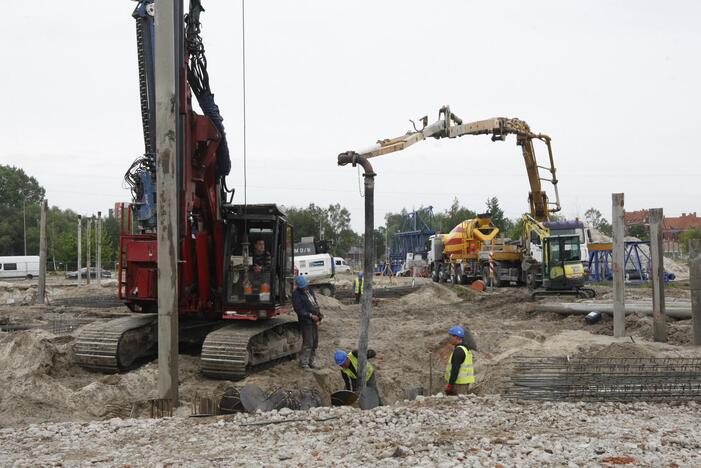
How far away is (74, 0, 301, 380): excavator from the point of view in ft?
32.8

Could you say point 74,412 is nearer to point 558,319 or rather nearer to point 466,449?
point 466,449

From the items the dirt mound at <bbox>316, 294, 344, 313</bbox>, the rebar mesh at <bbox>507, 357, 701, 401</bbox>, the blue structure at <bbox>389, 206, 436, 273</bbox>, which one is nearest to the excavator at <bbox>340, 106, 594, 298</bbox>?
the dirt mound at <bbox>316, 294, 344, 313</bbox>

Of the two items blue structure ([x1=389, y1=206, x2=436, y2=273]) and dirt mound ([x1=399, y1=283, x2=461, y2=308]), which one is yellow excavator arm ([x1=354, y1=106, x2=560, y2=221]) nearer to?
dirt mound ([x1=399, y1=283, x2=461, y2=308])

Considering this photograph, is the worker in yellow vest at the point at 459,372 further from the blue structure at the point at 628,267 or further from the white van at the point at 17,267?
the white van at the point at 17,267

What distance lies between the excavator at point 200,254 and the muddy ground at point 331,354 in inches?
18.8

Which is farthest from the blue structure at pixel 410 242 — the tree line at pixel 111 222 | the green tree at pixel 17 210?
the green tree at pixel 17 210

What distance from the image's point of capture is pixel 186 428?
631 centimetres

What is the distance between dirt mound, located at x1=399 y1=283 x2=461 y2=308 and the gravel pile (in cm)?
1748

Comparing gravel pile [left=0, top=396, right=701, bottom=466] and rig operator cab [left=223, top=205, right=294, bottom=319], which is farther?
rig operator cab [left=223, top=205, right=294, bottom=319]

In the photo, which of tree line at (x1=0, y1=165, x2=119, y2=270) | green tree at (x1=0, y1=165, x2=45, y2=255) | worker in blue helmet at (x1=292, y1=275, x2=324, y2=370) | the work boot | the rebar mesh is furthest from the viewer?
green tree at (x1=0, y1=165, x2=45, y2=255)

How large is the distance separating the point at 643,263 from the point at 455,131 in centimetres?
2148

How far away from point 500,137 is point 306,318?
14.0 meters

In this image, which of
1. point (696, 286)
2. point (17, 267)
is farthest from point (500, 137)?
point (17, 267)

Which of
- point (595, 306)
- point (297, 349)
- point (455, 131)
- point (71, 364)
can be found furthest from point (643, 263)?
point (71, 364)
